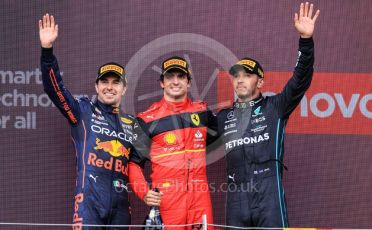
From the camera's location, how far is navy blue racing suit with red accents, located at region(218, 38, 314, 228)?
3.61 m

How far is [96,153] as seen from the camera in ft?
12.6

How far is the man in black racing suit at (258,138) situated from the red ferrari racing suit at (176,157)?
0.49ft

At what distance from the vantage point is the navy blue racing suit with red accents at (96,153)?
371cm

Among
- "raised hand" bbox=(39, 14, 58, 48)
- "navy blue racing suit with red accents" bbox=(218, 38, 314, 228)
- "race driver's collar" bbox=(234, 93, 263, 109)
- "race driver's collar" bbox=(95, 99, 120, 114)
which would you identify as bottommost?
"navy blue racing suit with red accents" bbox=(218, 38, 314, 228)

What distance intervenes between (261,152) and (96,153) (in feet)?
3.12

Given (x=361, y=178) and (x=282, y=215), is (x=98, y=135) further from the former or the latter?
(x=361, y=178)

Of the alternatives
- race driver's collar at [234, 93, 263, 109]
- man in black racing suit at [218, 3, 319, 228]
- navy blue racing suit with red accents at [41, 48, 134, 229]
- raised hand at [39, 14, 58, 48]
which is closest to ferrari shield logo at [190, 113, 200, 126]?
man in black racing suit at [218, 3, 319, 228]

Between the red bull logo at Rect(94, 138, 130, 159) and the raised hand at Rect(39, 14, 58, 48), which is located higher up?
the raised hand at Rect(39, 14, 58, 48)

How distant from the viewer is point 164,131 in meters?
3.86

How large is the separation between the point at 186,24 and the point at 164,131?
98 centimetres

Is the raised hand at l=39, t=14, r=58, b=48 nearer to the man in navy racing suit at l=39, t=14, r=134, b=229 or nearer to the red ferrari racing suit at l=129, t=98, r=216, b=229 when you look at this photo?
the man in navy racing suit at l=39, t=14, r=134, b=229

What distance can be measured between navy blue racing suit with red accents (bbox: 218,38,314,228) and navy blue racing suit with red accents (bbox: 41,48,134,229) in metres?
0.62

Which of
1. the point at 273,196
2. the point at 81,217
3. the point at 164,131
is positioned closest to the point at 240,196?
the point at 273,196

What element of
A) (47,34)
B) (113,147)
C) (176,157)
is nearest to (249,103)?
(176,157)
